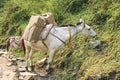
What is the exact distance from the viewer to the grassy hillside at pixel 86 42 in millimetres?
8250

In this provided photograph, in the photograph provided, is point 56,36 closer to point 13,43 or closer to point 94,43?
point 94,43

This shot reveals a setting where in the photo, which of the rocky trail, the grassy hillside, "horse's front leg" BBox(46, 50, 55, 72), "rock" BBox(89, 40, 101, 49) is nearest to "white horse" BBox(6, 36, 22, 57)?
the rocky trail

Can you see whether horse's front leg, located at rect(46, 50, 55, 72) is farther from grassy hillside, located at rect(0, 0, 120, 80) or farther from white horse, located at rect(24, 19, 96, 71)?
grassy hillside, located at rect(0, 0, 120, 80)

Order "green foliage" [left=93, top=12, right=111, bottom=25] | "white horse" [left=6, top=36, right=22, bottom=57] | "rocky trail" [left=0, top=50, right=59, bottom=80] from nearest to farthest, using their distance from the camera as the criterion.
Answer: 1. "rocky trail" [left=0, top=50, right=59, bottom=80]
2. "green foliage" [left=93, top=12, right=111, bottom=25]
3. "white horse" [left=6, top=36, right=22, bottom=57]

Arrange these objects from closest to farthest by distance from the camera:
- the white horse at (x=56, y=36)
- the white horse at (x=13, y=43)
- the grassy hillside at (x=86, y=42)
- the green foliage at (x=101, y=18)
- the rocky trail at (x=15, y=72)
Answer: the grassy hillside at (x=86, y=42) < the rocky trail at (x=15, y=72) < the white horse at (x=56, y=36) < the green foliage at (x=101, y=18) < the white horse at (x=13, y=43)

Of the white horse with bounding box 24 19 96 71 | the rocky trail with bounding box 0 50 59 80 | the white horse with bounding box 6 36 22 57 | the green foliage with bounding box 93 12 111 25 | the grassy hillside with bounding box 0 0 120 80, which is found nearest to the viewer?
the grassy hillside with bounding box 0 0 120 80

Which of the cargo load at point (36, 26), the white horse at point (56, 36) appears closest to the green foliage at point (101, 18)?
the white horse at point (56, 36)

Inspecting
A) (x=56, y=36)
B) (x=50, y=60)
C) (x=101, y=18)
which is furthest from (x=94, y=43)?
(x=101, y=18)

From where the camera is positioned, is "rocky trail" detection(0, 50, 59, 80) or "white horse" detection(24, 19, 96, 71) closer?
"rocky trail" detection(0, 50, 59, 80)

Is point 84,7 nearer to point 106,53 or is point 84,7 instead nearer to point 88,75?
point 106,53

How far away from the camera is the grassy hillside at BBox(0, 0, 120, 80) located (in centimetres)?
825

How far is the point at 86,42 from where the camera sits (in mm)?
10461

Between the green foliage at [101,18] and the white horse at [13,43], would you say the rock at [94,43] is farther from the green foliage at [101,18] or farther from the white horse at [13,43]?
the white horse at [13,43]

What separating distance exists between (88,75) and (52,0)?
20.6ft
